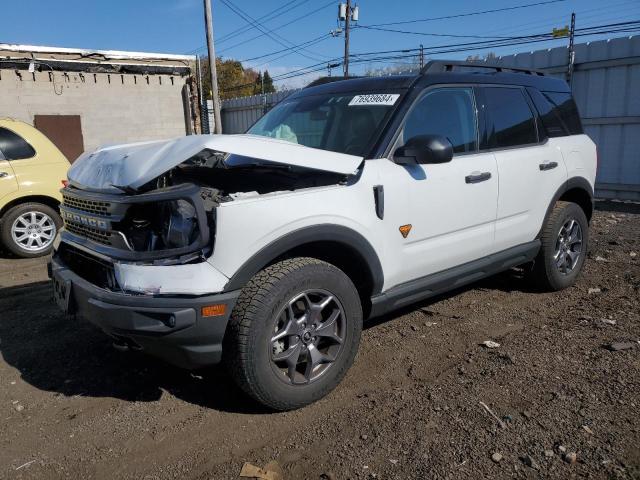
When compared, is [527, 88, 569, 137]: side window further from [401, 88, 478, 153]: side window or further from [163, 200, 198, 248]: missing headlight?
[163, 200, 198, 248]: missing headlight

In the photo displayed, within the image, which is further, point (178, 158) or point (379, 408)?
point (379, 408)

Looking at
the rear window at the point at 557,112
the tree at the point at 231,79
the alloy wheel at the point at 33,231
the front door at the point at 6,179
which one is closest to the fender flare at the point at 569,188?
the rear window at the point at 557,112

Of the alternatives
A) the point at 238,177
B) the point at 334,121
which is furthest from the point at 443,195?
the point at 238,177

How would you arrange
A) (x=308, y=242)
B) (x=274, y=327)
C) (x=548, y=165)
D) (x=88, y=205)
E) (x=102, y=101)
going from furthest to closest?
1. (x=102, y=101)
2. (x=548, y=165)
3. (x=88, y=205)
4. (x=308, y=242)
5. (x=274, y=327)

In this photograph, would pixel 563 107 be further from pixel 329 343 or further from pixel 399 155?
pixel 329 343

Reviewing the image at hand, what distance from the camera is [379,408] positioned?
303cm

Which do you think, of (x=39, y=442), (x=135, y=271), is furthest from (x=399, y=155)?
(x=39, y=442)

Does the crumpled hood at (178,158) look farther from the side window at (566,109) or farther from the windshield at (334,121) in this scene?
the side window at (566,109)

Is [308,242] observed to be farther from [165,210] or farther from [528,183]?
[528,183]

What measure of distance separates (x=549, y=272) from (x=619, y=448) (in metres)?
2.40

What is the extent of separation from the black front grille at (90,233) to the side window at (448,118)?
6.27 feet

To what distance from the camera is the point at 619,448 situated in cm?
258

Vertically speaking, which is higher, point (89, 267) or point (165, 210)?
point (165, 210)

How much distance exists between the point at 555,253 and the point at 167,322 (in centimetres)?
368
